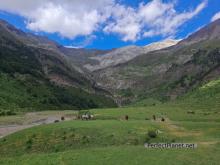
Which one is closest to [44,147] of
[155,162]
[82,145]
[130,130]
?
[82,145]

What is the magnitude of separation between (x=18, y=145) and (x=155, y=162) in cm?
2878

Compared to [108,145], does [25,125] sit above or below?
above

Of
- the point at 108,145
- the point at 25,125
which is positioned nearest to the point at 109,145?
the point at 108,145

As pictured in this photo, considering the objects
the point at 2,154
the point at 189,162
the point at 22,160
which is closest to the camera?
the point at 189,162

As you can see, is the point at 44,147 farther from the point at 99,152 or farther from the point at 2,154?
the point at 99,152

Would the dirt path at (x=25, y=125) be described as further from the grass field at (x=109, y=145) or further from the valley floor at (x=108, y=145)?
the grass field at (x=109, y=145)

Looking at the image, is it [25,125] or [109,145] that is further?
[25,125]

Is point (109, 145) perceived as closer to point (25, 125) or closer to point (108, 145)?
point (108, 145)

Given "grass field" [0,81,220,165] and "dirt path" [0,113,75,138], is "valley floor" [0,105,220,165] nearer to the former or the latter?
"grass field" [0,81,220,165]

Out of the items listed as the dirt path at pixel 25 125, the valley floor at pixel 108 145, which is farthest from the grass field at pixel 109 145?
the dirt path at pixel 25 125

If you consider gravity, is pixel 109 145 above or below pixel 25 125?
below

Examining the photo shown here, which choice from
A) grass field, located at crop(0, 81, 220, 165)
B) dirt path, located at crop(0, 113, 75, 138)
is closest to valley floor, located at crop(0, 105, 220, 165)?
grass field, located at crop(0, 81, 220, 165)

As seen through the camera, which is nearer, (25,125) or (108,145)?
(108,145)

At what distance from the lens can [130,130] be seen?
200 ft
